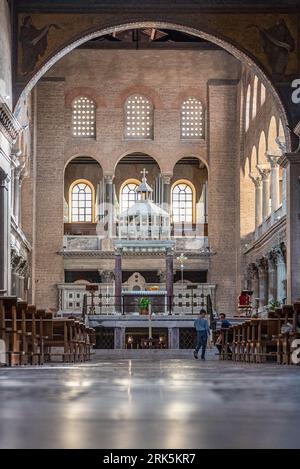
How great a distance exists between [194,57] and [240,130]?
4.44 metres

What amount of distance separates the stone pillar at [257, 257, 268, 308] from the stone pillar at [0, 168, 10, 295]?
15.8 meters

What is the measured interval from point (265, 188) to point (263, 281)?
13.8 feet

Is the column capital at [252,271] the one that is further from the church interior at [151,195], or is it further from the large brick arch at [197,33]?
the large brick arch at [197,33]

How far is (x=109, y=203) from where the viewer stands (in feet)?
159

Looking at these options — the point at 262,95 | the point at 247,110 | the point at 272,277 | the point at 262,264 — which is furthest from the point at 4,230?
the point at 247,110

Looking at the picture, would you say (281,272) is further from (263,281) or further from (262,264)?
(263,281)

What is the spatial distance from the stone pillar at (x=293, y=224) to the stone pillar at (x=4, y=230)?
8181 millimetres

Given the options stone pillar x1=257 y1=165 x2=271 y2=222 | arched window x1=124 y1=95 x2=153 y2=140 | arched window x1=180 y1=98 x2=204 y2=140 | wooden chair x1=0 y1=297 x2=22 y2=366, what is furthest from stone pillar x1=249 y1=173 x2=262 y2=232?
wooden chair x1=0 y1=297 x2=22 y2=366

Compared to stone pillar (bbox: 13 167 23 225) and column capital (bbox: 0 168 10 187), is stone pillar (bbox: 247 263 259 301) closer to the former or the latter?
stone pillar (bbox: 13 167 23 225)

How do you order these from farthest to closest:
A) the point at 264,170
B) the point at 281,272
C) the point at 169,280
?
the point at 264,170 < the point at 169,280 < the point at 281,272

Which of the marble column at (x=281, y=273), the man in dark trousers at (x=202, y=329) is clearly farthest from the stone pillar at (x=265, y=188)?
the man in dark trousers at (x=202, y=329)

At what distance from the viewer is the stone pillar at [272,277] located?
3906cm

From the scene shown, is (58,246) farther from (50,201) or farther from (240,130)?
(240,130)
